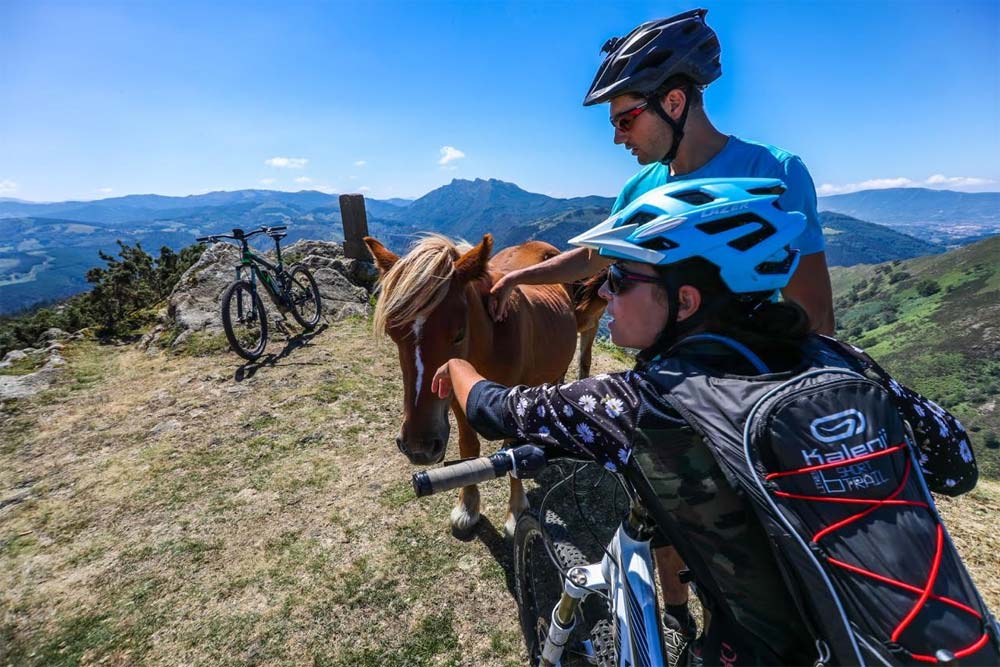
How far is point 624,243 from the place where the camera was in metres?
1.63

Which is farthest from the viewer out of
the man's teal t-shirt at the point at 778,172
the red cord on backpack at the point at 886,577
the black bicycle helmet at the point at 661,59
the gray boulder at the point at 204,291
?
the gray boulder at the point at 204,291

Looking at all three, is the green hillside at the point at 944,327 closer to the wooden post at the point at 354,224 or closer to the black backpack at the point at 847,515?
the wooden post at the point at 354,224

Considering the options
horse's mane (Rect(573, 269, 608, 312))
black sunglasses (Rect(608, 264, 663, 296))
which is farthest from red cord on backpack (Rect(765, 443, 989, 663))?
horse's mane (Rect(573, 269, 608, 312))

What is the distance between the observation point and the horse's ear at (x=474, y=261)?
3.35 m

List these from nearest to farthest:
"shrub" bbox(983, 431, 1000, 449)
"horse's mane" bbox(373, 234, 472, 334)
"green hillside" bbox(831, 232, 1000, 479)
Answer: "horse's mane" bbox(373, 234, 472, 334) → "shrub" bbox(983, 431, 1000, 449) → "green hillside" bbox(831, 232, 1000, 479)

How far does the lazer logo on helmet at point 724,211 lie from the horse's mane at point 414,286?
1.98 metres

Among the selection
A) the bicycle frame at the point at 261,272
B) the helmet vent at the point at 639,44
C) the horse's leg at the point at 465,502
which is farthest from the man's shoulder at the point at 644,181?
the bicycle frame at the point at 261,272

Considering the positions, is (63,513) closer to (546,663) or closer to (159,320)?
(546,663)

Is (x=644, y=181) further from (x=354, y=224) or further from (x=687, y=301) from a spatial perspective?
(x=354, y=224)

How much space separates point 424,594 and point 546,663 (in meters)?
1.39

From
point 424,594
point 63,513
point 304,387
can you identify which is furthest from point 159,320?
point 424,594

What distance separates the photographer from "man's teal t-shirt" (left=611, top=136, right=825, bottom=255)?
7.54 ft

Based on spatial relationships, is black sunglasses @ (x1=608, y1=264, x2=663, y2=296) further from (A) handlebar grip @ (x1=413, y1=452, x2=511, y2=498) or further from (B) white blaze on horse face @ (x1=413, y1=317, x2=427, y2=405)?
(B) white blaze on horse face @ (x1=413, y1=317, x2=427, y2=405)

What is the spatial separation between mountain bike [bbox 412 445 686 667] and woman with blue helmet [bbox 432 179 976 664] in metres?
0.21
